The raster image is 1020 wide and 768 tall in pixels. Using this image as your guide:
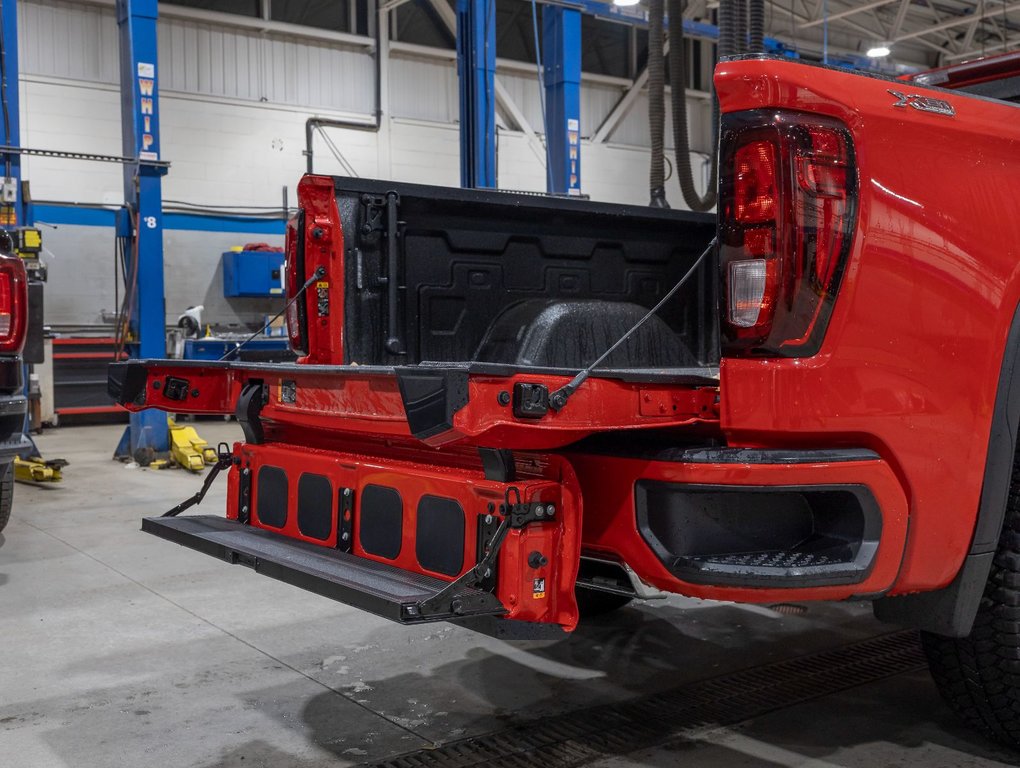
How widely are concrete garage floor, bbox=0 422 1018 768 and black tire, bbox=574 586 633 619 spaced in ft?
0.20

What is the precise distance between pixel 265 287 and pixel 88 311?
223 cm

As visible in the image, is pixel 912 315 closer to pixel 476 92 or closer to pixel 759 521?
pixel 759 521

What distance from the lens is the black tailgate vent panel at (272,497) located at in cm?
277

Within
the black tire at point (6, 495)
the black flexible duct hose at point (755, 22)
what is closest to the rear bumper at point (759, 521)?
the black flexible duct hose at point (755, 22)

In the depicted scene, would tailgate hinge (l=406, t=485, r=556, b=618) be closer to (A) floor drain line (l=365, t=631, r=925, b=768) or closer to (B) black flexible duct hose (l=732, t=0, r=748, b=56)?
(A) floor drain line (l=365, t=631, r=925, b=768)

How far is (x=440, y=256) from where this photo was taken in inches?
120

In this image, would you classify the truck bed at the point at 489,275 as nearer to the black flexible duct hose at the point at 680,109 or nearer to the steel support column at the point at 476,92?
the black flexible duct hose at the point at 680,109

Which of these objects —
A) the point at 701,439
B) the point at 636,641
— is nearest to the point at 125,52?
the point at 636,641

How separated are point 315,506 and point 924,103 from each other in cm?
168

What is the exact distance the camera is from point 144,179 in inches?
320

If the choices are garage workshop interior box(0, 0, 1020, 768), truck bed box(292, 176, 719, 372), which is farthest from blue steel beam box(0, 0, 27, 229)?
truck bed box(292, 176, 719, 372)

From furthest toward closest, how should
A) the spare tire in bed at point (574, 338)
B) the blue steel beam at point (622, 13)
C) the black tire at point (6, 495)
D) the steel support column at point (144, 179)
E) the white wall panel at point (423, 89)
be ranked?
the white wall panel at point (423, 89) < the blue steel beam at point (622, 13) < the steel support column at point (144, 179) < the black tire at point (6, 495) < the spare tire in bed at point (574, 338)

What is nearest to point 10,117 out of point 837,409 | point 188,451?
point 188,451

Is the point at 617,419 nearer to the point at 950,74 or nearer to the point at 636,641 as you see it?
the point at 636,641
